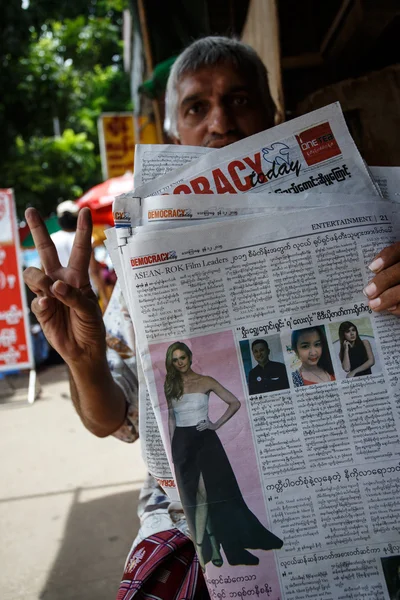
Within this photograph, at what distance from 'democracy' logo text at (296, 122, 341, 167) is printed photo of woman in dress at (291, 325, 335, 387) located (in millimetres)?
267

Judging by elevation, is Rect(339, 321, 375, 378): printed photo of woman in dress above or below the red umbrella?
below

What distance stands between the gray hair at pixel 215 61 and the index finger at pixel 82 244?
18.5 inches

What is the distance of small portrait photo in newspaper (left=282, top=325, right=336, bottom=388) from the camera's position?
0.67m

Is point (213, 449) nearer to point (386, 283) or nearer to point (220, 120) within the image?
point (386, 283)

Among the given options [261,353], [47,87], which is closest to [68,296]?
[261,353]

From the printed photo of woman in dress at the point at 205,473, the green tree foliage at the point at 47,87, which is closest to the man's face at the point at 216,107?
the printed photo of woman in dress at the point at 205,473

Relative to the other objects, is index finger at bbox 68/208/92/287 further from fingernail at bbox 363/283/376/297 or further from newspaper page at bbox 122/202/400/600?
fingernail at bbox 363/283/376/297

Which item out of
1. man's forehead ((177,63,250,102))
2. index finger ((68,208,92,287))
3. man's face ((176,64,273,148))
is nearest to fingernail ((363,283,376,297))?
index finger ((68,208,92,287))

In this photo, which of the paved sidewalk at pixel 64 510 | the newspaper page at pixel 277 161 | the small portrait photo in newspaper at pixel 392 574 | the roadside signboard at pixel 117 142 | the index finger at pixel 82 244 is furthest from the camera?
the roadside signboard at pixel 117 142

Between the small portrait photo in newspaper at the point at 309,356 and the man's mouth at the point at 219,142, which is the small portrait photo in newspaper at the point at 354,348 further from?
the man's mouth at the point at 219,142

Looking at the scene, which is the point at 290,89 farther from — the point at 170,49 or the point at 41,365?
the point at 41,365

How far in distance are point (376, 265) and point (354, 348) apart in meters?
0.12

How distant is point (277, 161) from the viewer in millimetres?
754

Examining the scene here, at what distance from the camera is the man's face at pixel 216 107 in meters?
1.10
